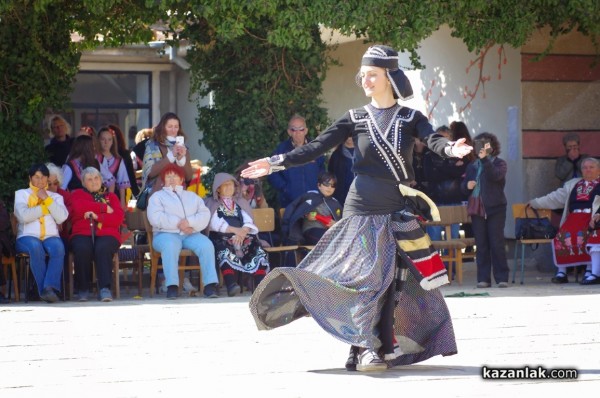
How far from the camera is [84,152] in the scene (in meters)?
13.6

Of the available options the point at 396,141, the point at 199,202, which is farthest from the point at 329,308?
the point at 199,202

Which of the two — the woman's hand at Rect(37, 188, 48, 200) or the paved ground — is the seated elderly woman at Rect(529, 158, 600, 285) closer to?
the paved ground

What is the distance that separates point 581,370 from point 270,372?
1788 mm

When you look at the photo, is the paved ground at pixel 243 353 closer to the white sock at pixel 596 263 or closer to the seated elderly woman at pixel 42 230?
the seated elderly woman at pixel 42 230

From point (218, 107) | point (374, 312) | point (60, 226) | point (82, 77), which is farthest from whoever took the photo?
point (82, 77)

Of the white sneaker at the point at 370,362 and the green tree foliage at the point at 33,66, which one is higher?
the green tree foliage at the point at 33,66

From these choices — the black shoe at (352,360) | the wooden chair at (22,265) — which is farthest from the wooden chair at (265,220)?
the black shoe at (352,360)

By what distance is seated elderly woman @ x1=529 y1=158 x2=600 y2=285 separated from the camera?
1409 centimetres

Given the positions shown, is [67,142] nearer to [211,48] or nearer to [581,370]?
[211,48]

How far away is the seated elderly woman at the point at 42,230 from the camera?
12500 mm

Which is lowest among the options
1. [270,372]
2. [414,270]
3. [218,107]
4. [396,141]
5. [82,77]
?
[270,372]

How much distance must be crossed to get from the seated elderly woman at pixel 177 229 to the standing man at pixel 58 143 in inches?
67.7

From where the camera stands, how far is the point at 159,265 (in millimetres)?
14031

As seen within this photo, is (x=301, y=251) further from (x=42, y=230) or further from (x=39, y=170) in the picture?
(x=39, y=170)
